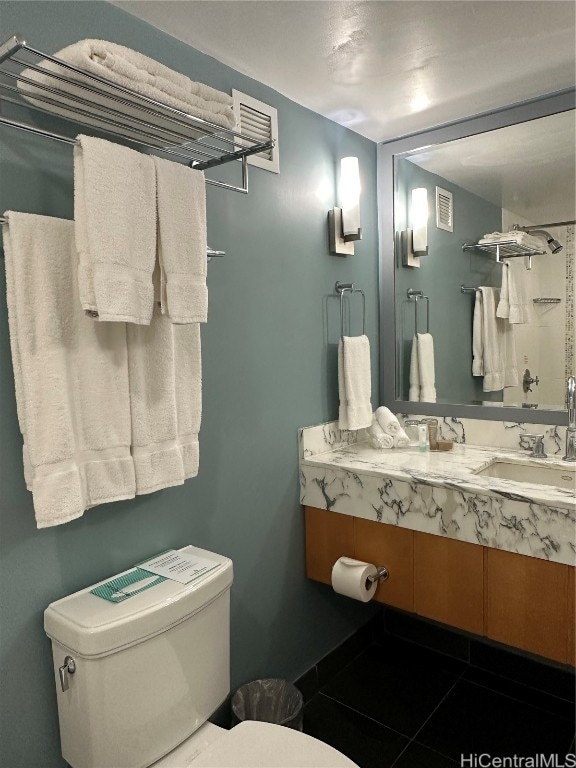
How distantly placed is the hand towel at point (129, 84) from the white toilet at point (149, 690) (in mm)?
1126

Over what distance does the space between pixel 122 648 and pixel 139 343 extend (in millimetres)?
695

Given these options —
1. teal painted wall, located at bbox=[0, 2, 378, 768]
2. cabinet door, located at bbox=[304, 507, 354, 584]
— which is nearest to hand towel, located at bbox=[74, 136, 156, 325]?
teal painted wall, located at bbox=[0, 2, 378, 768]

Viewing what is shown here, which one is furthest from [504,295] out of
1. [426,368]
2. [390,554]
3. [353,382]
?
[390,554]

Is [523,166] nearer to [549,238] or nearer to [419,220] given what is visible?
[549,238]

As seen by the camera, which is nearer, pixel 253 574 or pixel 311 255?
pixel 253 574

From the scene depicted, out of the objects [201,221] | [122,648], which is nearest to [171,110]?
[201,221]

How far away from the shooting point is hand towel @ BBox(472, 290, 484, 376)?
2.13 meters

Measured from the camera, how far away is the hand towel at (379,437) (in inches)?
86.1

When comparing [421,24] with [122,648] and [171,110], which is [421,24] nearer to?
[171,110]

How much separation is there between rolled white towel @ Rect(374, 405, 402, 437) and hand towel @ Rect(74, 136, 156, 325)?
1274mm

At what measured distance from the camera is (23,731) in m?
1.27

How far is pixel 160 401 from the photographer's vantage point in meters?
1.36

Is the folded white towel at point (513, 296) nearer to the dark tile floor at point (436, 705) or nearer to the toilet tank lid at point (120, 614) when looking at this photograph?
the dark tile floor at point (436, 705)

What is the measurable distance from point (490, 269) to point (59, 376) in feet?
5.32
